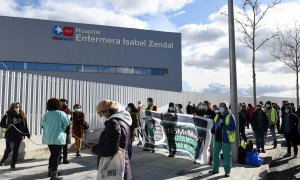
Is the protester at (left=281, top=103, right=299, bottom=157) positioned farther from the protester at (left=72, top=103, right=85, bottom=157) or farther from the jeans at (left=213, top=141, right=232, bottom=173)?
the protester at (left=72, top=103, right=85, bottom=157)

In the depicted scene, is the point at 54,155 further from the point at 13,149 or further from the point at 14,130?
the point at 14,130

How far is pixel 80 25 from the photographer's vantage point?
109 feet

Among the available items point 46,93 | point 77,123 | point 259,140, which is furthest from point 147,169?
point 259,140

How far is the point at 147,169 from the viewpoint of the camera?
9852mm

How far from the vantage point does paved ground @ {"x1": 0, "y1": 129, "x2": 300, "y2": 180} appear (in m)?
8.90

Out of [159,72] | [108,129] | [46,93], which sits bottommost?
[108,129]

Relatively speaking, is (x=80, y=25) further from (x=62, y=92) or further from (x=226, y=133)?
(x=226, y=133)

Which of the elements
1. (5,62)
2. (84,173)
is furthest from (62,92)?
(5,62)

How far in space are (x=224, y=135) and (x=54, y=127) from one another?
3943 millimetres

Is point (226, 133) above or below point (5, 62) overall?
below

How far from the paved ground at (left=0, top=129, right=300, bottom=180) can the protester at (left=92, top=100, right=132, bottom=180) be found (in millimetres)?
4526

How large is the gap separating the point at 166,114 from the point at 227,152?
3.07 m

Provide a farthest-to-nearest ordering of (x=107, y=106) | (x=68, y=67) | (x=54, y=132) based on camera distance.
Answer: (x=68, y=67)
(x=54, y=132)
(x=107, y=106)

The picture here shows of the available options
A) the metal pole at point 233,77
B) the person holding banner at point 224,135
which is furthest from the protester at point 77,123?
the metal pole at point 233,77
